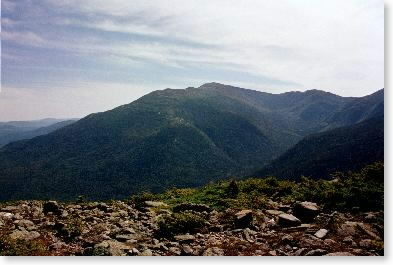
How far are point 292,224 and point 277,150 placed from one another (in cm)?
16169

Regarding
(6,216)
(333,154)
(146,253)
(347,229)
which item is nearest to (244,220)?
(347,229)

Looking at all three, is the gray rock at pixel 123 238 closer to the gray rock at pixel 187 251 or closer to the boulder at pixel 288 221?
the gray rock at pixel 187 251

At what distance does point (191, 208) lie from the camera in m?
10.2

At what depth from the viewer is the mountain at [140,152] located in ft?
338

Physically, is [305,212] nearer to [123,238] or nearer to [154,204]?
[154,204]

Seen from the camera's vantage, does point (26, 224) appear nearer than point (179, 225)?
Yes

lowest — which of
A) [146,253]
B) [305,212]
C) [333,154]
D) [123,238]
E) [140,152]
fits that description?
[140,152]

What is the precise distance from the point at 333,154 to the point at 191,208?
79815 mm

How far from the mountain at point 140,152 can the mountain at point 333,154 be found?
24.3 m

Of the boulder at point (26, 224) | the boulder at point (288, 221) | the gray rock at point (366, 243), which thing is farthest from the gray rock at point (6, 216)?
the gray rock at point (366, 243)

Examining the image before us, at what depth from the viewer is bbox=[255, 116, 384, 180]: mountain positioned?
67.8 meters

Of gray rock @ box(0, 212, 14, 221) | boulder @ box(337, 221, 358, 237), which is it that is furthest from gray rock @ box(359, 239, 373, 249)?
gray rock @ box(0, 212, 14, 221)

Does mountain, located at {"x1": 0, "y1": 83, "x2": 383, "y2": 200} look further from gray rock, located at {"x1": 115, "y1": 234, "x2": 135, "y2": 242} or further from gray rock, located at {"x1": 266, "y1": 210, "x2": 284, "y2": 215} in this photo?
gray rock, located at {"x1": 115, "y1": 234, "x2": 135, "y2": 242}

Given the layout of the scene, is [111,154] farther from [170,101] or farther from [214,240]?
[214,240]
